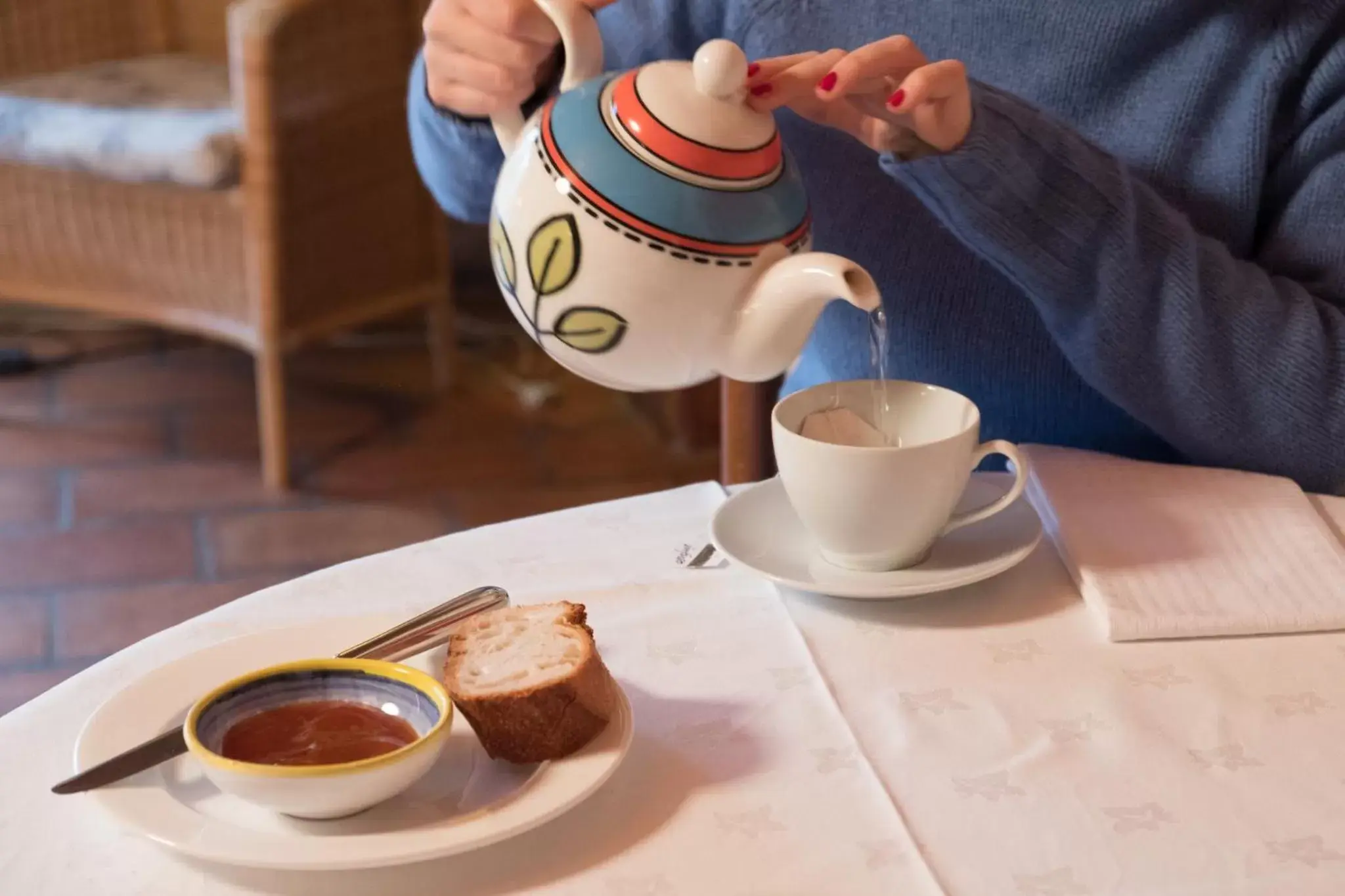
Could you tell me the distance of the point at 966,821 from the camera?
0.53m

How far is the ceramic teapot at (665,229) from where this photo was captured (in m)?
0.60

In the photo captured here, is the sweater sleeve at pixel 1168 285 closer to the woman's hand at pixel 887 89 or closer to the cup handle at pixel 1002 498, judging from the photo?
the woman's hand at pixel 887 89

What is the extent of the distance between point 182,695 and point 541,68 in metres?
0.38

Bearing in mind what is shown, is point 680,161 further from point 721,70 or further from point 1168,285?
point 1168,285

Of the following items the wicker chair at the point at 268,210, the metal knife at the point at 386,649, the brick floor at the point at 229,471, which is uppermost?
the metal knife at the point at 386,649

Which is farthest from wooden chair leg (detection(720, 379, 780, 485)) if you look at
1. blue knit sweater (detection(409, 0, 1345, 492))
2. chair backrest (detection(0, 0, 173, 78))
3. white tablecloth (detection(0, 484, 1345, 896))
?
chair backrest (detection(0, 0, 173, 78))

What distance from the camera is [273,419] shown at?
2016 mm

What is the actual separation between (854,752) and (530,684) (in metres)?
0.13

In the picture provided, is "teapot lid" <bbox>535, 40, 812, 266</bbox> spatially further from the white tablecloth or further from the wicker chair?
the wicker chair

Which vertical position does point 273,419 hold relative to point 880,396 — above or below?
below

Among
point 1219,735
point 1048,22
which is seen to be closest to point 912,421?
point 1219,735

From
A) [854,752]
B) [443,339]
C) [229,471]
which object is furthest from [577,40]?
[443,339]

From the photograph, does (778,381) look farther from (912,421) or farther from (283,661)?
(283,661)

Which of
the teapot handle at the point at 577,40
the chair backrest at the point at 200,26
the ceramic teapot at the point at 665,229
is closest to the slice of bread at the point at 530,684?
the ceramic teapot at the point at 665,229
